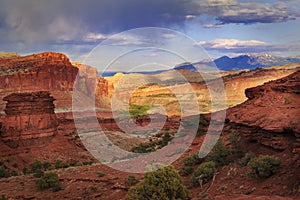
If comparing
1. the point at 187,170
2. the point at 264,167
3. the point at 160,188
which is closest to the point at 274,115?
the point at 264,167

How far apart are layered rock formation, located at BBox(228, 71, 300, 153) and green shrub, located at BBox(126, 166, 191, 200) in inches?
206

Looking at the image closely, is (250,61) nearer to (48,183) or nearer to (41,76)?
(41,76)

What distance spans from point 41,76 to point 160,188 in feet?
279

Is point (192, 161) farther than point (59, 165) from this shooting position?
No

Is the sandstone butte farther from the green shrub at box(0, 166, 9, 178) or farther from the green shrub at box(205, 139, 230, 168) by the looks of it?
the green shrub at box(205, 139, 230, 168)

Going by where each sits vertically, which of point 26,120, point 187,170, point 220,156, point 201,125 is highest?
point 26,120

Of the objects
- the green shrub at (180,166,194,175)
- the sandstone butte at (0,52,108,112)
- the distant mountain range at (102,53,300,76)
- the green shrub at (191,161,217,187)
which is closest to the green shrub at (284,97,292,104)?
the green shrub at (191,161,217,187)

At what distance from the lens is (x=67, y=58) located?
102 metres

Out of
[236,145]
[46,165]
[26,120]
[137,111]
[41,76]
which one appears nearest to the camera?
[236,145]

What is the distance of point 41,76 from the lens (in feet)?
308

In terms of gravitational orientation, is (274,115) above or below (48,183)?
above

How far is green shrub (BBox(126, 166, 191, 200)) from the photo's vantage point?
14.8 metres

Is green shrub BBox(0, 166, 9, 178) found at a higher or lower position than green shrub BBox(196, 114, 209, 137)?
lower

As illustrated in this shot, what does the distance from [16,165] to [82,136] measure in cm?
1614
